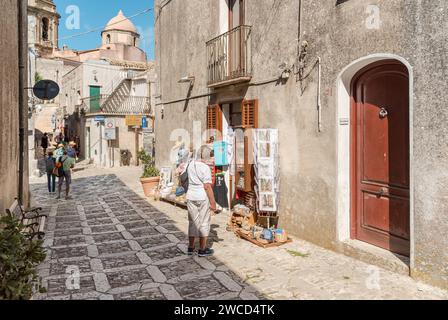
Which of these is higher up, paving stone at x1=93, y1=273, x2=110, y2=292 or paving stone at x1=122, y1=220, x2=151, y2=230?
paving stone at x1=122, y1=220, x2=151, y2=230

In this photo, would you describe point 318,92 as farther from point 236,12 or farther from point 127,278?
point 127,278

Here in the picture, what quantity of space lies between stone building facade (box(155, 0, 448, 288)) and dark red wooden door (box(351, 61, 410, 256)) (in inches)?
0.6

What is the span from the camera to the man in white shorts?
5.98 meters

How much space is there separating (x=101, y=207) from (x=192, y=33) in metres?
5.53

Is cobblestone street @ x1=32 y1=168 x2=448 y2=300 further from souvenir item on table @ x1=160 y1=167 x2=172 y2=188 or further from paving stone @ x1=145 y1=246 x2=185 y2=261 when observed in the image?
souvenir item on table @ x1=160 y1=167 x2=172 y2=188

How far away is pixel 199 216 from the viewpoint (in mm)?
6043

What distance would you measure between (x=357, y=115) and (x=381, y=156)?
780 mm

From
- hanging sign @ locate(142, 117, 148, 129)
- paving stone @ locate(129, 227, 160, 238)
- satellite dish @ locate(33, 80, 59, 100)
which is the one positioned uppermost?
hanging sign @ locate(142, 117, 148, 129)

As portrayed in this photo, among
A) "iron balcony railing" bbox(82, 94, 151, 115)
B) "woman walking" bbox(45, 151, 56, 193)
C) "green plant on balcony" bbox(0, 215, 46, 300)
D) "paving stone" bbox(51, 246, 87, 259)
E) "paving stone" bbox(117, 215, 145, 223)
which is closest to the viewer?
"green plant on balcony" bbox(0, 215, 46, 300)

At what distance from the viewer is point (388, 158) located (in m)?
5.57

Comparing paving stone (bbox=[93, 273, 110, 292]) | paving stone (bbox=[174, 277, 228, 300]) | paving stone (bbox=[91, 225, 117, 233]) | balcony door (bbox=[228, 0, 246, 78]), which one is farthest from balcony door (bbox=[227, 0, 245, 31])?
paving stone (bbox=[93, 273, 110, 292])
